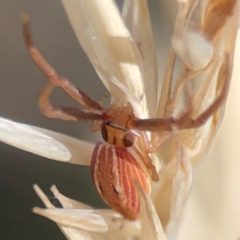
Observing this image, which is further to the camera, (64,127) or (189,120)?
(64,127)

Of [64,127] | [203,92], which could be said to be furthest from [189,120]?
[64,127]

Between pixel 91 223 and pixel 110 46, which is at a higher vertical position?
pixel 110 46

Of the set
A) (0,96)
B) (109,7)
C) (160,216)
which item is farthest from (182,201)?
(0,96)

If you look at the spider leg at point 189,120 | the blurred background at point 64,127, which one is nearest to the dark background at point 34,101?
the blurred background at point 64,127

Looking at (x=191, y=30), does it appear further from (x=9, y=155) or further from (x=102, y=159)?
(x=9, y=155)

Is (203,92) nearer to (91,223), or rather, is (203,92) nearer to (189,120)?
(189,120)

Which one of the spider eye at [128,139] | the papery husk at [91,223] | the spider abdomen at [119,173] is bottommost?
the papery husk at [91,223]

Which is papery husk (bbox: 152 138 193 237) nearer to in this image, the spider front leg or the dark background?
the spider front leg

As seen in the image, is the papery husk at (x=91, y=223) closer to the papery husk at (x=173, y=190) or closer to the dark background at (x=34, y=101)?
the papery husk at (x=173, y=190)
